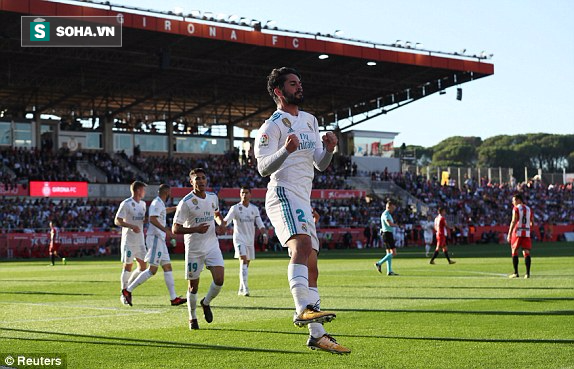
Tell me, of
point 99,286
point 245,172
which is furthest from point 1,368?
point 245,172

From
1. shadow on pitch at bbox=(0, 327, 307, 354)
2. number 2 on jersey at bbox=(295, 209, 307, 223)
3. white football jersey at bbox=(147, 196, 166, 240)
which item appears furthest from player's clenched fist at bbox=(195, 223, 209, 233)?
number 2 on jersey at bbox=(295, 209, 307, 223)

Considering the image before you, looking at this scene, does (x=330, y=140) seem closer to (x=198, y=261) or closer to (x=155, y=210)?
(x=198, y=261)

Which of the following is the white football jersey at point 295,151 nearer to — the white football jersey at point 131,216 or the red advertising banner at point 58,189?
the white football jersey at point 131,216

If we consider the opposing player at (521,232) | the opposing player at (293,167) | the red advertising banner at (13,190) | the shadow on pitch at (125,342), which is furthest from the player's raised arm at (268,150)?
the red advertising banner at (13,190)

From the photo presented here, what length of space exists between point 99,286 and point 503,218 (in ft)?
169

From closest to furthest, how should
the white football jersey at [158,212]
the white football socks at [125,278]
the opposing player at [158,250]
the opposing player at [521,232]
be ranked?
the opposing player at [158,250] → the white football jersey at [158,212] → the white football socks at [125,278] → the opposing player at [521,232]

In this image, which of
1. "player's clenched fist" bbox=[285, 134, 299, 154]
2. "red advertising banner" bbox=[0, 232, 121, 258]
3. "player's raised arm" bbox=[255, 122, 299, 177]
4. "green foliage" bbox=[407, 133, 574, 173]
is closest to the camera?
"player's clenched fist" bbox=[285, 134, 299, 154]

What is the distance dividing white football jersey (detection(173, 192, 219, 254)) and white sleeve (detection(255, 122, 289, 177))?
15.6 feet

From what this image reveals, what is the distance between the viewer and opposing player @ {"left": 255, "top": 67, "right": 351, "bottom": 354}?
7582 millimetres

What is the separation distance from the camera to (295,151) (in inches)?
312

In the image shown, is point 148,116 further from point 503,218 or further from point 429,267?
point 429,267

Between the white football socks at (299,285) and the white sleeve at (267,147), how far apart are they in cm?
94

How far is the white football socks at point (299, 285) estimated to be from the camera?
24.0 ft

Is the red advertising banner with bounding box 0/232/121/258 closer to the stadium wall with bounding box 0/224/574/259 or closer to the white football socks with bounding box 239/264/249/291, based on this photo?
the stadium wall with bounding box 0/224/574/259
